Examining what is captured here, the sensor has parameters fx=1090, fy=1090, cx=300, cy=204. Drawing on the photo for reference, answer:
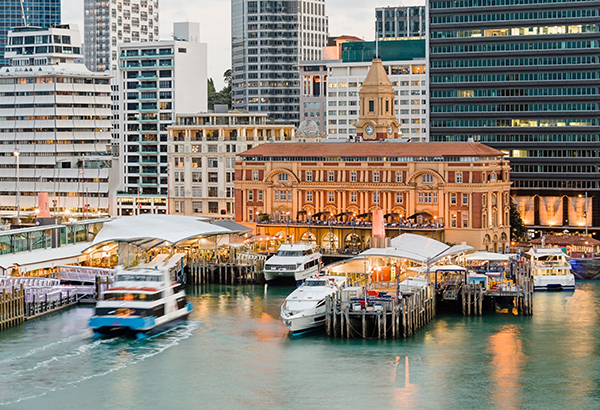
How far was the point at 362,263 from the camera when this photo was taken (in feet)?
368

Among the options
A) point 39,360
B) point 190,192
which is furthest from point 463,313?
point 190,192

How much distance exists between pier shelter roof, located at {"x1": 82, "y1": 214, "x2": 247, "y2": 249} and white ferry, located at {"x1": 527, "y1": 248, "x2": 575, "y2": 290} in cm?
3625

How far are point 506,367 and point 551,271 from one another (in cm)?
4254

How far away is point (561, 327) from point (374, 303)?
18.3m

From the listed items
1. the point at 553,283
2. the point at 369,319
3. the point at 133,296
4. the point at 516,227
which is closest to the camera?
the point at 369,319

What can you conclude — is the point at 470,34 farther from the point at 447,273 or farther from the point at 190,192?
the point at 447,273

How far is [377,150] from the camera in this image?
5758 inches

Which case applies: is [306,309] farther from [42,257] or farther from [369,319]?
[42,257]

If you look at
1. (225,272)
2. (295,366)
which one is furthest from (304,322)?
(225,272)

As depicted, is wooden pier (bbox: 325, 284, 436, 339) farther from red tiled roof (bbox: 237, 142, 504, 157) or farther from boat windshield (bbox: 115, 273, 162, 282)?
red tiled roof (bbox: 237, 142, 504, 157)

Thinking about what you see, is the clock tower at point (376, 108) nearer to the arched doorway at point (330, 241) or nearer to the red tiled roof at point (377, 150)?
the red tiled roof at point (377, 150)

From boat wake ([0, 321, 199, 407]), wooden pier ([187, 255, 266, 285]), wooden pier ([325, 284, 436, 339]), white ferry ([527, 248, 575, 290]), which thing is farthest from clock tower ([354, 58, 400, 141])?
boat wake ([0, 321, 199, 407])

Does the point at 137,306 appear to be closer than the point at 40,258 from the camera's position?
Yes

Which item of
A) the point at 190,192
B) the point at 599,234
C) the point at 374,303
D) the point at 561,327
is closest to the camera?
the point at 374,303
